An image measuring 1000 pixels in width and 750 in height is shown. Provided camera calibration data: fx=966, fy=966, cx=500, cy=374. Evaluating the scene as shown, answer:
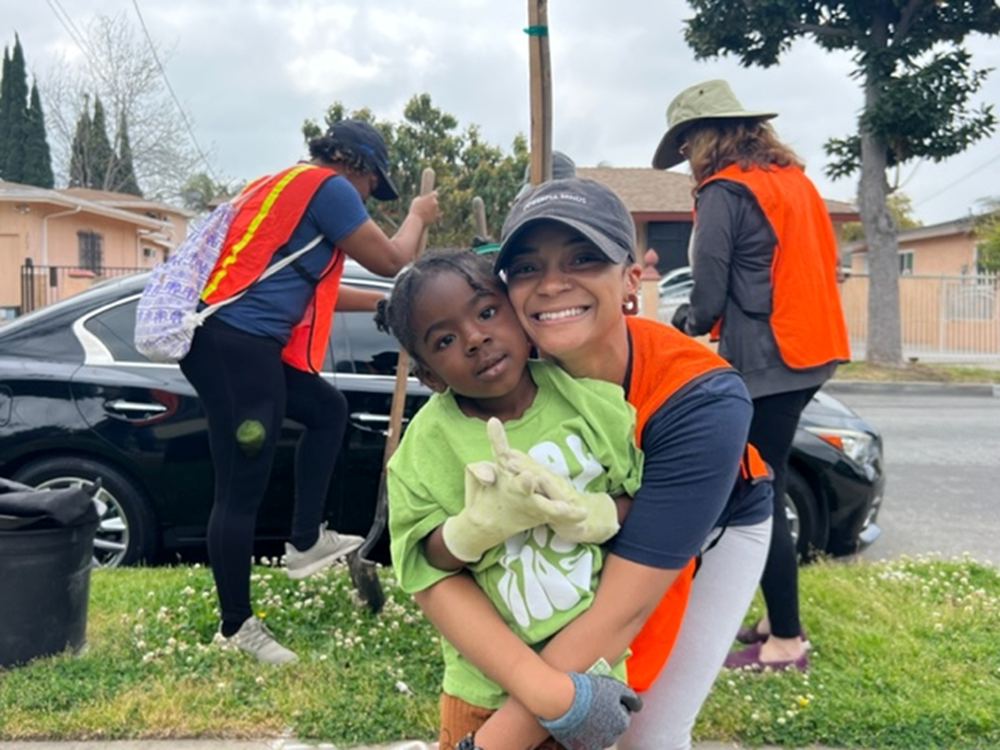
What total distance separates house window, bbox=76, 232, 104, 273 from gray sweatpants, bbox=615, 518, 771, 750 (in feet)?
97.5

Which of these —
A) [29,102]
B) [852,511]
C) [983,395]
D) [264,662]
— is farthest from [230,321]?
[29,102]

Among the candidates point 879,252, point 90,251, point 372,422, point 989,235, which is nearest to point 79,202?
point 90,251

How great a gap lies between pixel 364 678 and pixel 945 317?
1915cm

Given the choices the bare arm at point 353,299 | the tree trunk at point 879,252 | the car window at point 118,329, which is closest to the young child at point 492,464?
the bare arm at point 353,299

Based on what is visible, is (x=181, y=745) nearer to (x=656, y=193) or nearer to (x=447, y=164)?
(x=447, y=164)

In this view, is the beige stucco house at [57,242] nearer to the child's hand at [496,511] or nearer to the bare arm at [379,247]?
the bare arm at [379,247]

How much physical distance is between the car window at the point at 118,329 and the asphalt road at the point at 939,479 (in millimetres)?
4228

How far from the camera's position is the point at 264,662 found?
11.1ft

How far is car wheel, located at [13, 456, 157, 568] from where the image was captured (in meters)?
4.57

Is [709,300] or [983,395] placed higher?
[709,300]

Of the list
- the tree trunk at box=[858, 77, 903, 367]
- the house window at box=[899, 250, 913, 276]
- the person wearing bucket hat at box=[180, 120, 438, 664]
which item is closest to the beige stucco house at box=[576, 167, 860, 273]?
the house window at box=[899, 250, 913, 276]

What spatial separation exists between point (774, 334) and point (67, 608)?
105 inches

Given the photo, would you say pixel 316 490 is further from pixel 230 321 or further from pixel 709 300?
pixel 709 300

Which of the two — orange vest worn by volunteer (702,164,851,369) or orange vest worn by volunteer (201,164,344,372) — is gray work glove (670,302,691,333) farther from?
orange vest worn by volunteer (201,164,344,372)
